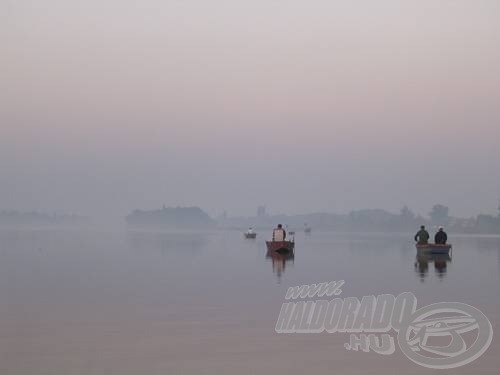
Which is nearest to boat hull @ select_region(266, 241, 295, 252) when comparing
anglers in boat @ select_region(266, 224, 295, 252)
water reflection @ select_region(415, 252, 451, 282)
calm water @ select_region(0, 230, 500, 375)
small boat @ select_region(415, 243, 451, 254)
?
anglers in boat @ select_region(266, 224, 295, 252)

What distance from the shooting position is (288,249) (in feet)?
213

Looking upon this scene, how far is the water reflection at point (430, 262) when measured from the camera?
144 feet

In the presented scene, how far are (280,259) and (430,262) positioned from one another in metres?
12.5

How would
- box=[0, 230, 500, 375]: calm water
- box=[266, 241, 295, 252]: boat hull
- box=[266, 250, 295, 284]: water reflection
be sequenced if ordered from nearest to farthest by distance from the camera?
1. box=[0, 230, 500, 375]: calm water
2. box=[266, 250, 295, 284]: water reflection
3. box=[266, 241, 295, 252]: boat hull

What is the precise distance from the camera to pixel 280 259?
5931cm

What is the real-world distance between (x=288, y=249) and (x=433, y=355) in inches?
1893

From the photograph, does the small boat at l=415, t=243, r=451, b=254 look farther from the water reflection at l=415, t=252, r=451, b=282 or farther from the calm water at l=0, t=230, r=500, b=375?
the calm water at l=0, t=230, r=500, b=375

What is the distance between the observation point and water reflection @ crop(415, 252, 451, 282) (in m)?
44.0

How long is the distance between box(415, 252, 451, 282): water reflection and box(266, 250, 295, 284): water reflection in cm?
915

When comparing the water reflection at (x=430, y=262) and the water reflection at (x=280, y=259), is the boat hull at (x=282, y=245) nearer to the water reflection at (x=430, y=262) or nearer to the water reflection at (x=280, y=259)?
the water reflection at (x=280, y=259)

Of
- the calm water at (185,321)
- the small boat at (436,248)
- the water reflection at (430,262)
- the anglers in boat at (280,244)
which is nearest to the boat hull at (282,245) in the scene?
the anglers in boat at (280,244)

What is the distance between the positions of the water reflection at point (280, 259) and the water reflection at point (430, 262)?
915cm

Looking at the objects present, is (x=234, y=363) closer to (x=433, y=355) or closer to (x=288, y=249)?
(x=433, y=355)

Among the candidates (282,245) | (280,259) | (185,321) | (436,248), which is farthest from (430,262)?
(185,321)
